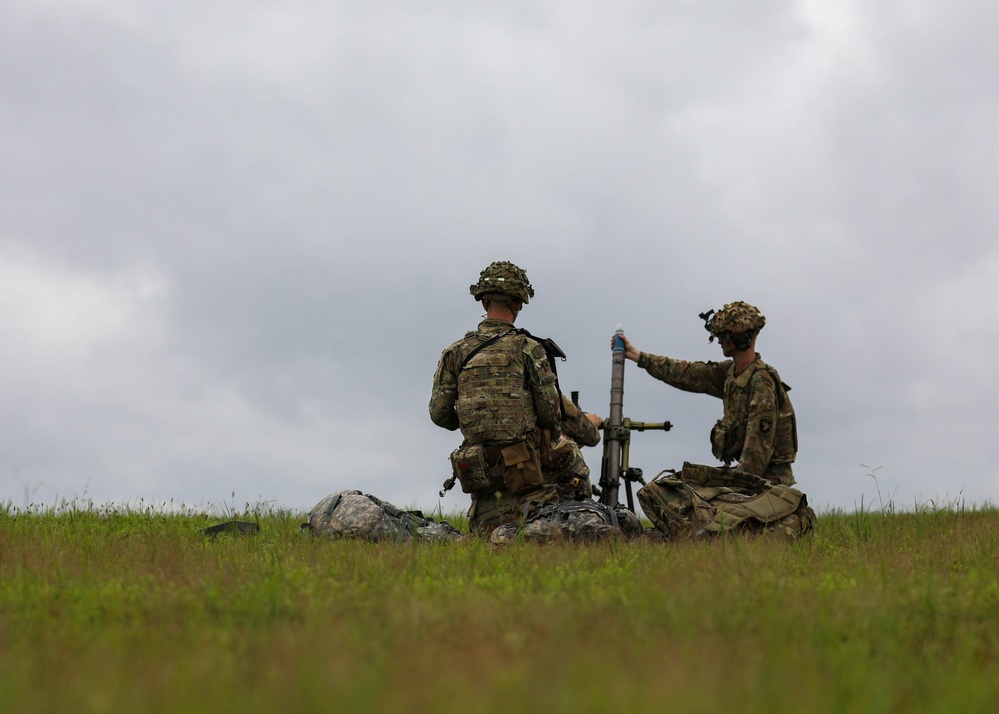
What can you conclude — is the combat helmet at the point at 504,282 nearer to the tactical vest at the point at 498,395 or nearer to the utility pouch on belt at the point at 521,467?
the tactical vest at the point at 498,395

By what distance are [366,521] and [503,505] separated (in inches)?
60.0

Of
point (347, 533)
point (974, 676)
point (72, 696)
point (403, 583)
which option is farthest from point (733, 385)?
point (72, 696)

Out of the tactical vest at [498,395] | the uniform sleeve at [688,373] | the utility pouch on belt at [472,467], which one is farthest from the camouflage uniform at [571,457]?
the uniform sleeve at [688,373]

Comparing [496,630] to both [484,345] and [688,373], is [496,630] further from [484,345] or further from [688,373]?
[688,373]

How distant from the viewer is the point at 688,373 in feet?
38.9

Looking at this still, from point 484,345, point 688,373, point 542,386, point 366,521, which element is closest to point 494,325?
point 484,345

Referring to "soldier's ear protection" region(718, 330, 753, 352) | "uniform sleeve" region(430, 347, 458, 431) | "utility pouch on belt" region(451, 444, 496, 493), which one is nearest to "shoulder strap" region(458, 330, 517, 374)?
"uniform sleeve" region(430, 347, 458, 431)

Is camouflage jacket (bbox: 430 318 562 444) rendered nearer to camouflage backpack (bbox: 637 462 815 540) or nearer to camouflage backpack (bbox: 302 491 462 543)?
camouflage backpack (bbox: 302 491 462 543)

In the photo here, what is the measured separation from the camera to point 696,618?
5684 millimetres

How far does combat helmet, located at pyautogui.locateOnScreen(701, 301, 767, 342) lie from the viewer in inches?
439

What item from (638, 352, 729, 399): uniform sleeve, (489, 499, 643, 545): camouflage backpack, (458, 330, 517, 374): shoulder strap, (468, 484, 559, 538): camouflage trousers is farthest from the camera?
(638, 352, 729, 399): uniform sleeve

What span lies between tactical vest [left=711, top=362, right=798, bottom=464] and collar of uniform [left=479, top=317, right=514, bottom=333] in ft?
8.40

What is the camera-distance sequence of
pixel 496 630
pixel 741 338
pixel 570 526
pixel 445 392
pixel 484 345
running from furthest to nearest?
pixel 445 392 → pixel 741 338 → pixel 484 345 → pixel 570 526 → pixel 496 630

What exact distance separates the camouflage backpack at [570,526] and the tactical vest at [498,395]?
2.92 feet
